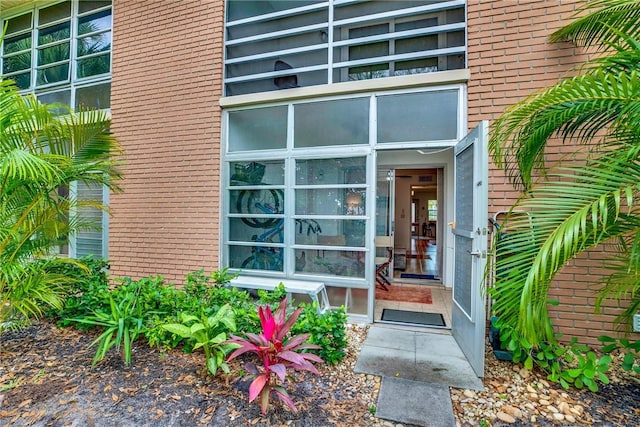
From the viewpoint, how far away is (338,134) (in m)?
4.05

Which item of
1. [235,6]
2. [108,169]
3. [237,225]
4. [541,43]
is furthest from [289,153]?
[541,43]

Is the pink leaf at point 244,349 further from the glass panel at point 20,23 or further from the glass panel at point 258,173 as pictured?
the glass panel at point 20,23

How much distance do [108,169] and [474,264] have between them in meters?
3.83

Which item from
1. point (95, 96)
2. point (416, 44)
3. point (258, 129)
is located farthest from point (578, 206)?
point (95, 96)

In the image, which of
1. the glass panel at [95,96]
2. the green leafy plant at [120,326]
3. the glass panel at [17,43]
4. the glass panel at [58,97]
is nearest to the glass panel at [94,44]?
the glass panel at [95,96]

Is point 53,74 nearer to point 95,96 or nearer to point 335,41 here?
point 95,96

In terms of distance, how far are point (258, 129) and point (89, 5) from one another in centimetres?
434

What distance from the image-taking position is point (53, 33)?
19.2ft

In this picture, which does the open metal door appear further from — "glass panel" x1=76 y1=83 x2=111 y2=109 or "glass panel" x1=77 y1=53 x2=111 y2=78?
"glass panel" x1=77 y1=53 x2=111 y2=78

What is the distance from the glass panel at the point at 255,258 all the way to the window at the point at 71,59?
8.82 feet

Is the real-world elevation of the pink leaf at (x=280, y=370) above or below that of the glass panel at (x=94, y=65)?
below

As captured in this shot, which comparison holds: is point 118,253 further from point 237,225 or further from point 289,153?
point 289,153

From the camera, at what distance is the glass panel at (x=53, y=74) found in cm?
569

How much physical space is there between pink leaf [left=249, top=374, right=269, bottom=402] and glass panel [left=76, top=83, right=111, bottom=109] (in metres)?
5.57
